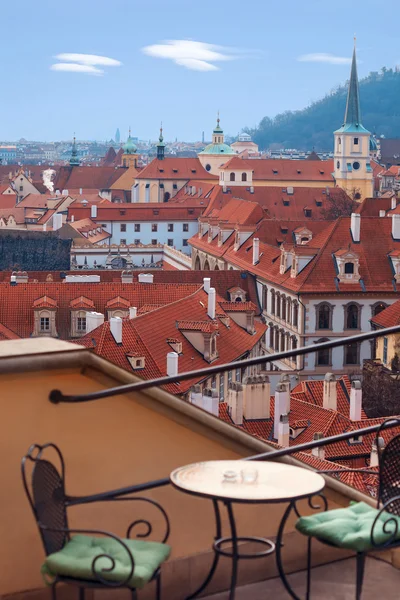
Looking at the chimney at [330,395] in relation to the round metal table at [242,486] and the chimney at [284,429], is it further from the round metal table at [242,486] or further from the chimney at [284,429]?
the round metal table at [242,486]

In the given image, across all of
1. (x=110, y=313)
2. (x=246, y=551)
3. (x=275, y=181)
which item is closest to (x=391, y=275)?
(x=110, y=313)

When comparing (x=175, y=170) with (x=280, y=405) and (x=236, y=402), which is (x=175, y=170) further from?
(x=280, y=405)

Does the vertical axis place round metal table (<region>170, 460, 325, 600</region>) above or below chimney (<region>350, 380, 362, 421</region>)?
above

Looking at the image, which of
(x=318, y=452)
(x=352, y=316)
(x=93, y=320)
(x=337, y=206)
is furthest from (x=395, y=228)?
(x=337, y=206)

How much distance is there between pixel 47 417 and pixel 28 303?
37140 millimetres

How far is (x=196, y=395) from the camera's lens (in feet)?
99.6

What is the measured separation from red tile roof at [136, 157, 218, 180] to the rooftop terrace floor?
115 m

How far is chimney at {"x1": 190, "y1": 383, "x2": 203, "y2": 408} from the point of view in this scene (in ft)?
98.1

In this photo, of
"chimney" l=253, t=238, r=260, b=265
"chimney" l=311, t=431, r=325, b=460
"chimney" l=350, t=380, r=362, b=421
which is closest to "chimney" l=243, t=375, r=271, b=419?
"chimney" l=350, t=380, r=362, b=421

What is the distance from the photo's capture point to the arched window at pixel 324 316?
49.0 metres

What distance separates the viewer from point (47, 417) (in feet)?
17.9

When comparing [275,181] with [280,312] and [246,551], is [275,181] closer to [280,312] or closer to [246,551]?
[280,312]

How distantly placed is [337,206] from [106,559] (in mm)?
84766

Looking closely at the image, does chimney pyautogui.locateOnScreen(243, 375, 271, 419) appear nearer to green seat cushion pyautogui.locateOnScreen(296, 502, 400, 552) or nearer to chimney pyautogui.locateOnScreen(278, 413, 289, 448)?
chimney pyautogui.locateOnScreen(278, 413, 289, 448)
